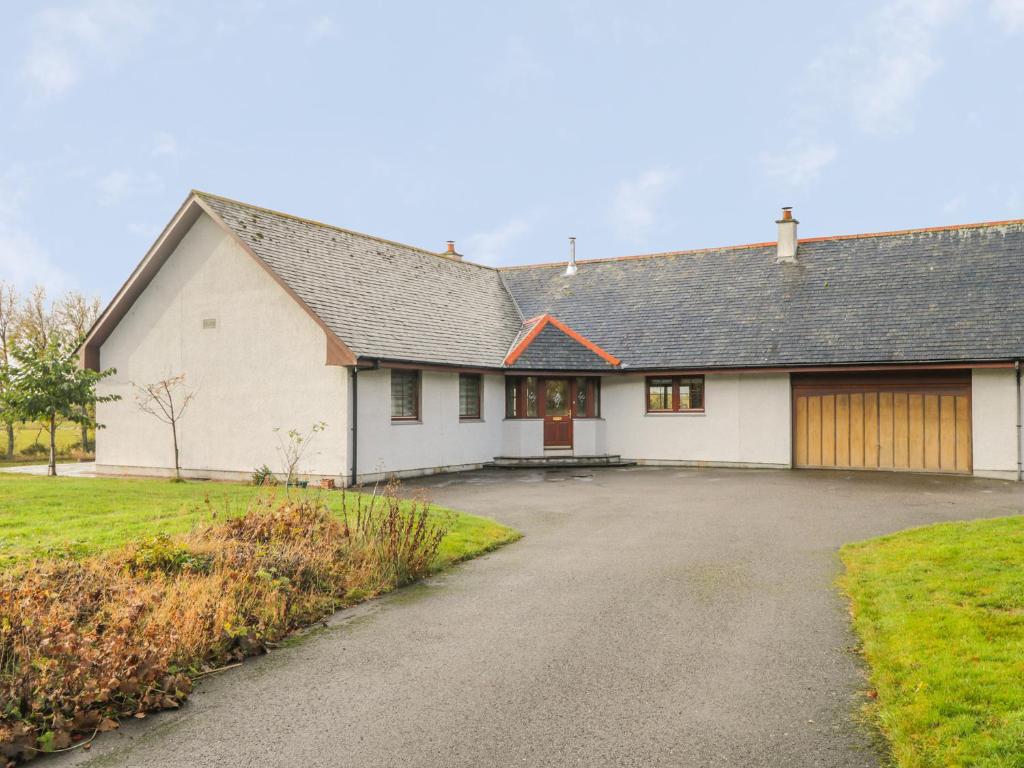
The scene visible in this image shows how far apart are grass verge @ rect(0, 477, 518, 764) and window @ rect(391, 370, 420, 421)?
27.7ft

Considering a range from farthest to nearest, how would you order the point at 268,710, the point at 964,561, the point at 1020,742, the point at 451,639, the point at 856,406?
1. the point at 856,406
2. the point at 964,561
3. the point at 451,639
4. the point at 268,710
5. the point at 1020,742

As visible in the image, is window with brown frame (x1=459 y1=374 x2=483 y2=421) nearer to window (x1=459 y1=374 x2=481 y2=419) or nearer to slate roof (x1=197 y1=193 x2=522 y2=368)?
window (x1=459 y1=374 x2=481 y2=419)

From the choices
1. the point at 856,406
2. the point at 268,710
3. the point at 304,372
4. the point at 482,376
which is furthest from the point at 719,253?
the point at 268,710

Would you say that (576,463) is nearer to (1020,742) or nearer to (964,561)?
(964,561)

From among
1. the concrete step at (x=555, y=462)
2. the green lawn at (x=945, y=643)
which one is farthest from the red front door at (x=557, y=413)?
the green lawn at (x=945, y=643)

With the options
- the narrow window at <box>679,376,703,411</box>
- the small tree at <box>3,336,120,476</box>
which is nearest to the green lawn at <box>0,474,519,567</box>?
the small tree at <box>3,336,120,476</box>

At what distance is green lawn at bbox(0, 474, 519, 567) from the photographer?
9.71 m

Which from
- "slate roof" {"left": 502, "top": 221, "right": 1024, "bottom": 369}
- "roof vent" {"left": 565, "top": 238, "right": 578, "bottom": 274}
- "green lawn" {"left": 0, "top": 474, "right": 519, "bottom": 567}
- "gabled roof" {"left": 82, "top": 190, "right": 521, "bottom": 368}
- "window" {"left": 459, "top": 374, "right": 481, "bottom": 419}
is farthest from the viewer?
"roof vent" {"left": 565, "top": 238, "right": 578, "bottom": 274}

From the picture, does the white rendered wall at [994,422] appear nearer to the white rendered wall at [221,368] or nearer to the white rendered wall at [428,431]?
the white rendered wall at [428,431]

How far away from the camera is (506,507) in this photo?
15.7 metres

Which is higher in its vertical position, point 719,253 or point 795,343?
point 719,253

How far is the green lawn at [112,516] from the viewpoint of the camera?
971 cm

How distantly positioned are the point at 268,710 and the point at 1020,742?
4.55 metres

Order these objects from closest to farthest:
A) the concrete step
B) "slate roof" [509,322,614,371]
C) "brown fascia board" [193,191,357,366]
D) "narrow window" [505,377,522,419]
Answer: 1. "brown fascia board" [193,191,357,366]
2. the concrete step
3. "slate roof" [509,322,614,371]
4. "narrow window" [505,377,522,419]
